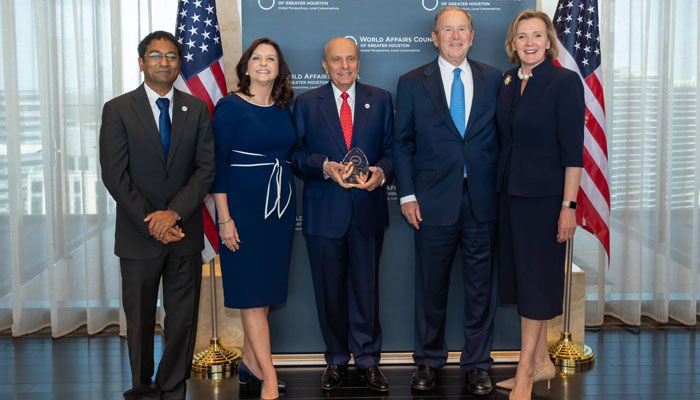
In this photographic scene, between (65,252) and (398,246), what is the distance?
2434 mm

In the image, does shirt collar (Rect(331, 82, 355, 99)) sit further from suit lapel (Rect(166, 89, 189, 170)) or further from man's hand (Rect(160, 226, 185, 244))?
man's hand (Rect(160, 226, 185, 244))

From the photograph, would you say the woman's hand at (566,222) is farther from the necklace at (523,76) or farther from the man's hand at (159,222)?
the man's hand at (159,222)

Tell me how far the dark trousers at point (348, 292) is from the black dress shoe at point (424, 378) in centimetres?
24

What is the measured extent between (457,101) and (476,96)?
10 centimetres

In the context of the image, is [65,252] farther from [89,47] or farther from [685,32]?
[685,32]

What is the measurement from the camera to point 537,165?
11.9ft

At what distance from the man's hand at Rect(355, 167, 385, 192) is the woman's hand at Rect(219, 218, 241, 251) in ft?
2.19

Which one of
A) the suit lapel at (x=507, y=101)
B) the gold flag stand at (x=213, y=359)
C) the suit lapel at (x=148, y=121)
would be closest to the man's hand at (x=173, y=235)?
the suit lapel at (x=148, y=121)

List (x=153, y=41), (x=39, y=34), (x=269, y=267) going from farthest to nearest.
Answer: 1. (x=39, y=34)
2. (x=269, y=267)
3. (x=153, y=41)

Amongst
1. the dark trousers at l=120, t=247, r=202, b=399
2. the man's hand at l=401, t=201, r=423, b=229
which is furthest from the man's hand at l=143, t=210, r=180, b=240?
the man's hand at l=401, t=201, r=423, b=229

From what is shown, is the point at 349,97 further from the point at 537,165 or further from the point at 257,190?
the point at 537,165

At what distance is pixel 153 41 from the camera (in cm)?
353

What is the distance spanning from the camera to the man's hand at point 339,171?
3.77 m

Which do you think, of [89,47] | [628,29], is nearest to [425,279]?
[628,29]
